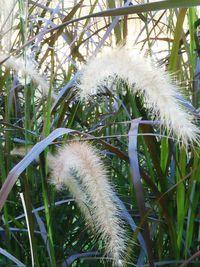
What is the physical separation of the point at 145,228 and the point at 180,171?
136mm

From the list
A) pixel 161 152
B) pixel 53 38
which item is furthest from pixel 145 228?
pixel 53 38

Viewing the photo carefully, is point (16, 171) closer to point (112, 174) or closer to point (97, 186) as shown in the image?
point (97, 186)

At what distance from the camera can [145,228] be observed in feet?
2.32

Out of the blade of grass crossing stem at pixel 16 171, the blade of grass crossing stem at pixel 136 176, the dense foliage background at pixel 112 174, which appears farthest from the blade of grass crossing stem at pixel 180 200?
the blade of grass crossing stem at pixel 16 171

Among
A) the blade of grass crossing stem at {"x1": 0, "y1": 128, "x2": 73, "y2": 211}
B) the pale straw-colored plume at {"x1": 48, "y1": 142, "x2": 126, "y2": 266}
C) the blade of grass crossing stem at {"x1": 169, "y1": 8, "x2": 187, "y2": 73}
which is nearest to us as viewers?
the blade of grass crossing stem at {"x1": 0, "y1": 128, "x2": 73, "y2": 211}

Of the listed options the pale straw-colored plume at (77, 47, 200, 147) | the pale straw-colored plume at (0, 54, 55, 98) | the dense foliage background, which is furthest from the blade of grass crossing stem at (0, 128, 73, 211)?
the pale straw-colored plume at (0, 54, 55, 98)

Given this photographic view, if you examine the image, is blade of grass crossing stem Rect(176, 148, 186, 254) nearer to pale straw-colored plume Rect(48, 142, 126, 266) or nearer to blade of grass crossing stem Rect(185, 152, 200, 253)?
blade of grass crossing stem Rect(185, 152, 200, 253)

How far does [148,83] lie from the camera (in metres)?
0.64

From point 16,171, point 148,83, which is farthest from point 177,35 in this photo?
point 16,171

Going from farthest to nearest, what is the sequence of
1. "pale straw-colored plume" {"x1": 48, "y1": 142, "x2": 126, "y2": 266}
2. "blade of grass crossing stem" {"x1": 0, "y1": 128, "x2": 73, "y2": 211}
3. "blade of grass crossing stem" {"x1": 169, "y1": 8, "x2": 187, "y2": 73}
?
1. "blade of grass crossing stem" {"x1": 169, "y1": 8, "x2": 187, "y2": 73}
2. "pale straw-colored plume" {"x1": 48, "y1": 142, "x2": 126, "y2": 266}
3. "blade of grass crossing stem" {"x1": 0, "y1": 128, "x2": 73, "y2": 211}

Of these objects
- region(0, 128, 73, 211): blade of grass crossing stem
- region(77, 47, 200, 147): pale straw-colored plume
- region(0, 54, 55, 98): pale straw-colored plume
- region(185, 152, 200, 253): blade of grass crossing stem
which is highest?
region(0, 54, 55, 98): pale straw-colored plume

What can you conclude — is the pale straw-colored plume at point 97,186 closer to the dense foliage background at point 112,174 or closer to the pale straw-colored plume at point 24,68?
the dense foliage background at point 112,174

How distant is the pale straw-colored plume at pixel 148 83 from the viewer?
0.61 m

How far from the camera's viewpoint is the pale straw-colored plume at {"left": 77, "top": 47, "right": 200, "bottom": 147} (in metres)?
0.61
